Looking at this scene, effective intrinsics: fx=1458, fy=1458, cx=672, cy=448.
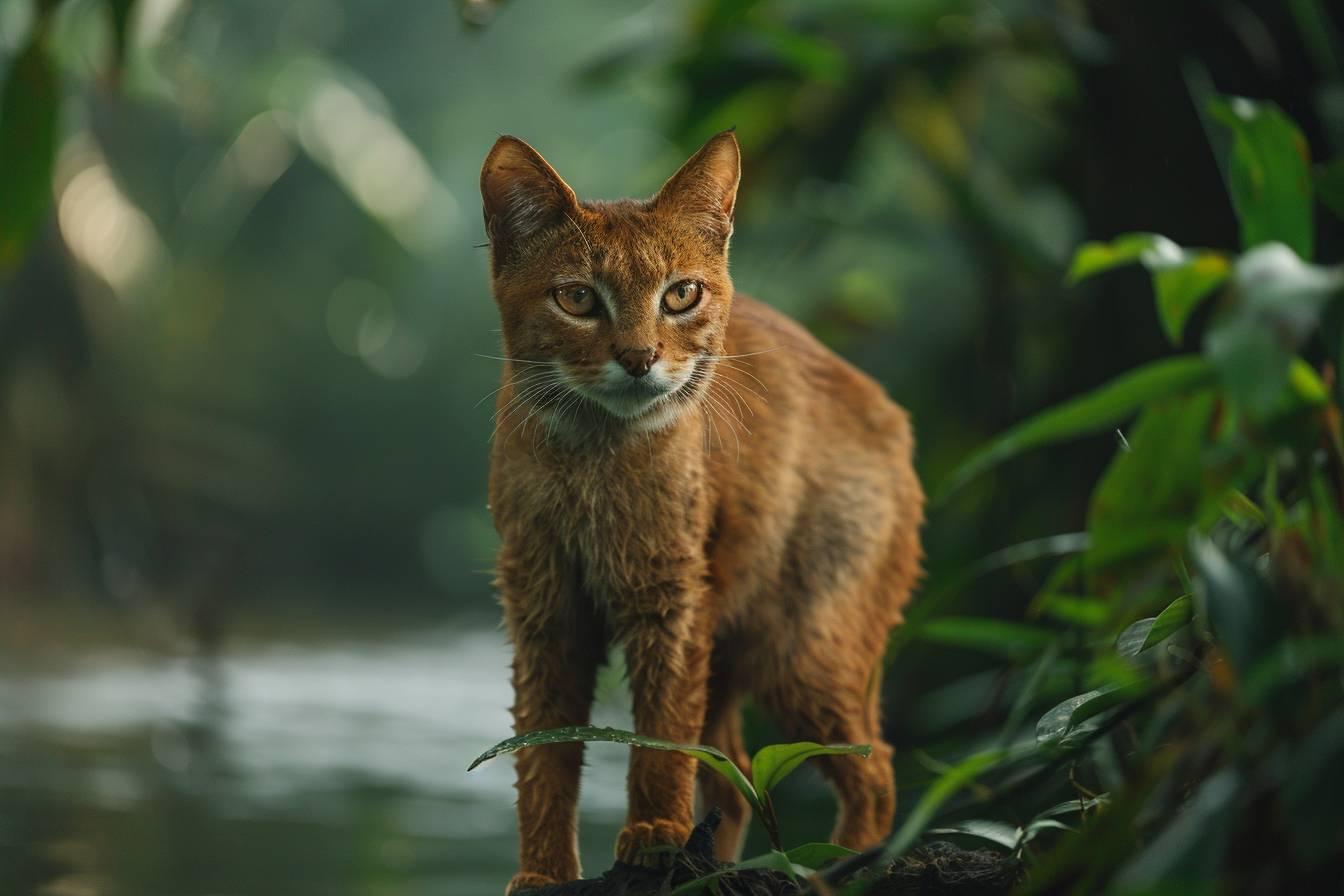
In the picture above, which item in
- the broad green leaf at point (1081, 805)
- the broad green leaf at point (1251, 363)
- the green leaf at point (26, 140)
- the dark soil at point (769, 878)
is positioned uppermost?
the green leaf at point (26, 140)

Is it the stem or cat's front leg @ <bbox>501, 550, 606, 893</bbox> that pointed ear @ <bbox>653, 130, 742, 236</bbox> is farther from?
the stem

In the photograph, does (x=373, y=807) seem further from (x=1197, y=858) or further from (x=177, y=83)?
(x=177, y=83)

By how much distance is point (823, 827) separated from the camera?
2535 mm

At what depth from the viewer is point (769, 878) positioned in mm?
1555

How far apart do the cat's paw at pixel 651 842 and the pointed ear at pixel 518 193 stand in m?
0.66

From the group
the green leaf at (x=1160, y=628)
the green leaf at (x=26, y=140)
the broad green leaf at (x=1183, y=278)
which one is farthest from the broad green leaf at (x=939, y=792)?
the green leaf at (x=26, y=140)

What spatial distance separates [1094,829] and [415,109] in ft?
47.7

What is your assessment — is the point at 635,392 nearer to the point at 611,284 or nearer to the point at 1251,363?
the point at 611,284

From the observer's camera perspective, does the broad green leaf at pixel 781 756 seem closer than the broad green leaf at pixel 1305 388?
No

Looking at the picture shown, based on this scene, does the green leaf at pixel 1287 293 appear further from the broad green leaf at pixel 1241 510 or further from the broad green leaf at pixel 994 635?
the broad green leaf at pixel 994 635

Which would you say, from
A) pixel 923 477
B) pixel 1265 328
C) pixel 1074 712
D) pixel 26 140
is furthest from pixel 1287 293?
pixel 923 477

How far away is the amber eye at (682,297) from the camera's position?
1581 millimetres

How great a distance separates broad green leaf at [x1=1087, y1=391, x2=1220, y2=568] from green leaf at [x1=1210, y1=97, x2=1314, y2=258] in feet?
0.74

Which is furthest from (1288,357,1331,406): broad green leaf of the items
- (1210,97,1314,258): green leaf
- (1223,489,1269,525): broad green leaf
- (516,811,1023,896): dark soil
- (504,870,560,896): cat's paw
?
(504,870,560,896): cat's paw
